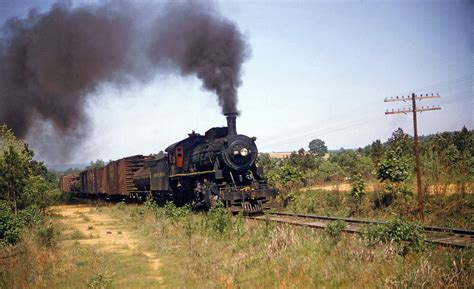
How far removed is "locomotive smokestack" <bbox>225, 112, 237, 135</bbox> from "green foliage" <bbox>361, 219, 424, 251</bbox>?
8835 mm

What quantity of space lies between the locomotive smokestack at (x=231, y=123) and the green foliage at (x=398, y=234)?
8.84 meters

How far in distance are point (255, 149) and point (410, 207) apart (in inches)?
234

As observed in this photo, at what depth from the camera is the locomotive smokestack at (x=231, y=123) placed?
1646 centimetres

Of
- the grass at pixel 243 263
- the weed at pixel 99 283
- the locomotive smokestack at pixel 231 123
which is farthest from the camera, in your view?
the locomotive smokestack at pixel 231 123

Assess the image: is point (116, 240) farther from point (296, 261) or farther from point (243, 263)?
point (296, 261)

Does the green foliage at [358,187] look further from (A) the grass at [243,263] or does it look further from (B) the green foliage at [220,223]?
(B) the green foliage at [220,223]

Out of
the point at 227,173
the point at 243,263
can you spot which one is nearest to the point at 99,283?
the point at 243,263

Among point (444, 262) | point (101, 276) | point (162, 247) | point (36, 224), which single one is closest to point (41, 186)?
point (36, 224)

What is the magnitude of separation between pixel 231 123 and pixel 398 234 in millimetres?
9598

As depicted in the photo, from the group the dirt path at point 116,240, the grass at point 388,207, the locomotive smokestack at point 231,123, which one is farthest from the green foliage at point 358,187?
the dirt path at point 116,240

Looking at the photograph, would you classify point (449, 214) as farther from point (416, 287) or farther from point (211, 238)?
point (416, 287)

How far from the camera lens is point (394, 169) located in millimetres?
15602

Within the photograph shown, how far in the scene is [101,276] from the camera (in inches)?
298

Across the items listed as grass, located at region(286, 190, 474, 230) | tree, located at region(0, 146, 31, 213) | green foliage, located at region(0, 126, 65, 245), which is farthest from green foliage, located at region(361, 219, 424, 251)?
tree, located at region(0, 146, 31, 213)
